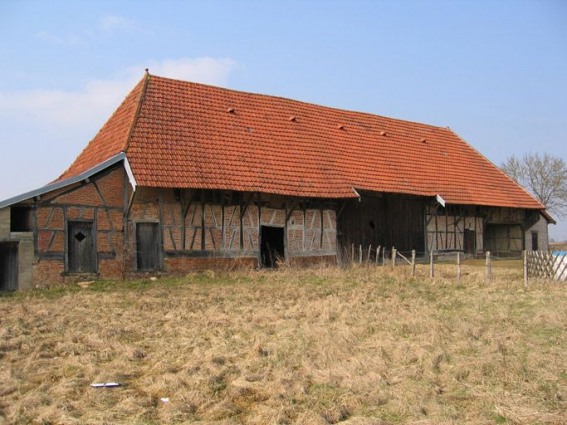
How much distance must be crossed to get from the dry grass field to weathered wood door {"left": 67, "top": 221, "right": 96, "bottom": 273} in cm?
257

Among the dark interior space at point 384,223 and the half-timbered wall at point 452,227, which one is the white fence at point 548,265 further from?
the half-timbered wall at point 452,227

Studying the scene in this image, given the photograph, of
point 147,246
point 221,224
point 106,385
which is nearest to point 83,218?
point 147,246

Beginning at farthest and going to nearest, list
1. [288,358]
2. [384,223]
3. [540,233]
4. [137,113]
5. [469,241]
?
1. [540,233]
2. [469,241]
3. [384,223]
4. [137,113]
5. [288,358]

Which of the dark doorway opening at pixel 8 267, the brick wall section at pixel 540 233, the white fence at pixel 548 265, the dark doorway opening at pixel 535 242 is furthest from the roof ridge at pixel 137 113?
the dark doorway opening at pixel 535 242

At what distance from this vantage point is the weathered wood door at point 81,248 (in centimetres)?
1467

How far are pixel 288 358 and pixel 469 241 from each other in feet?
59.1

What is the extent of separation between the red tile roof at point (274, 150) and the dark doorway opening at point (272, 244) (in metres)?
1.79

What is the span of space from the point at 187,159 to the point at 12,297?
6254mm

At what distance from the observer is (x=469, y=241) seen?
75.6 ft

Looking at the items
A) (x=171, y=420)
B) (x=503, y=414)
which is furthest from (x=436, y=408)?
(x=171, y=420)

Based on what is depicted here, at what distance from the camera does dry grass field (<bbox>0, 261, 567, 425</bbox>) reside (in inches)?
201

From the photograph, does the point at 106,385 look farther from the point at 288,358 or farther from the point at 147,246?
the point at 147,246

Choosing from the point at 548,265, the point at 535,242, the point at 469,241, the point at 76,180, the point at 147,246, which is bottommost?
the point at 548,265

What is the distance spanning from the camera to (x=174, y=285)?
1406cm
